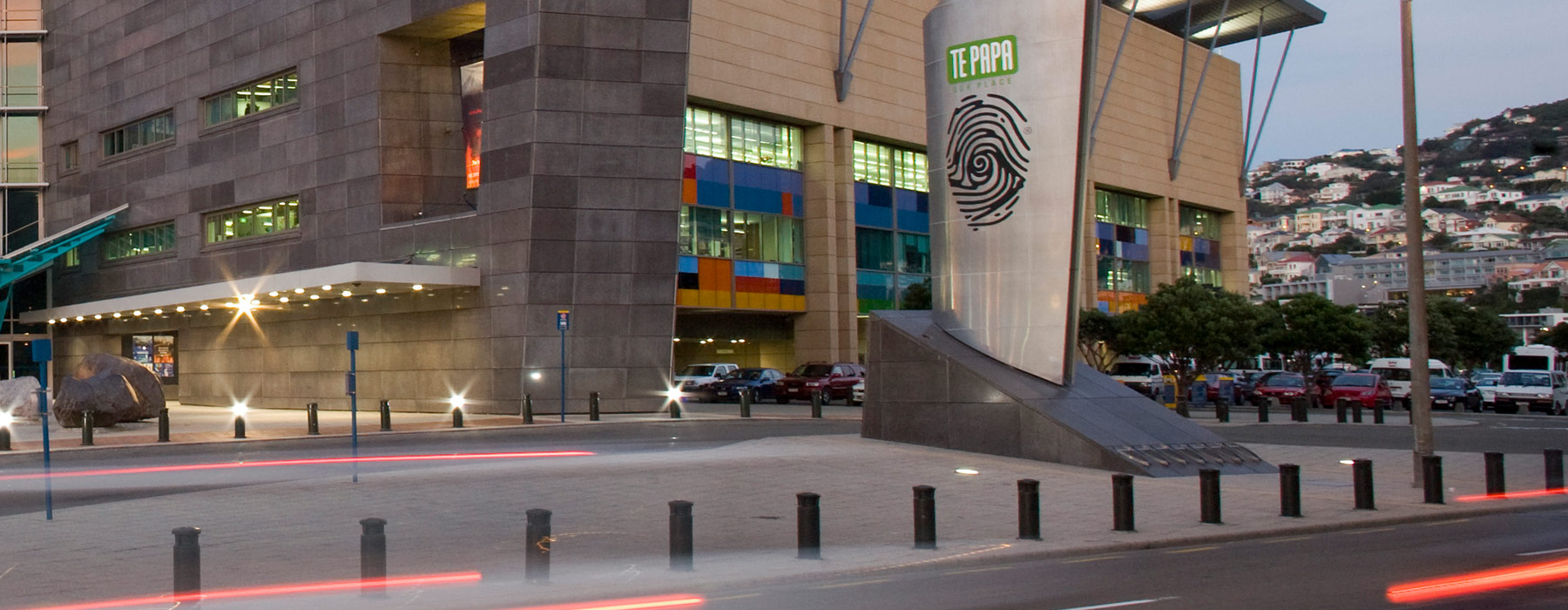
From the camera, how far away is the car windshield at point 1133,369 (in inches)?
2083

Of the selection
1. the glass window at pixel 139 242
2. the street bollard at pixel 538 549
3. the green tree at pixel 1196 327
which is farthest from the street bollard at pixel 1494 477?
the glass window at pixel 139 242

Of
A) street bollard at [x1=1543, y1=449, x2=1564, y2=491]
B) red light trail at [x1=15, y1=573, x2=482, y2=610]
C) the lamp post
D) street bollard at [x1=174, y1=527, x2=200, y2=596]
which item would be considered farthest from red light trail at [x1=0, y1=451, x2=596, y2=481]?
street bollard at [x1=1543, y1=449, x2=1564, y2=491]

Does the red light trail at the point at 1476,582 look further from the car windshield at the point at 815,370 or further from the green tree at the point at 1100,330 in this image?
the green tree at the point at 1100,330

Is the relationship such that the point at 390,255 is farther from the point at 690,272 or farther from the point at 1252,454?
the point at 1252,454

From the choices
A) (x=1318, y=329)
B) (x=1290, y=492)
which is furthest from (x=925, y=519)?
(x=1318, y=329)

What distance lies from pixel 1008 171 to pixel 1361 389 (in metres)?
29.5

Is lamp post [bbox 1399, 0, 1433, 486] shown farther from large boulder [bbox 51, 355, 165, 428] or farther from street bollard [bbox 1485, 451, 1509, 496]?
large boulder [bbox 51, 355, 165, 428]

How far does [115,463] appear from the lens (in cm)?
2314

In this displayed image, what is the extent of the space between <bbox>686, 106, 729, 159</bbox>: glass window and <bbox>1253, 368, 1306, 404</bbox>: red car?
2273 cm

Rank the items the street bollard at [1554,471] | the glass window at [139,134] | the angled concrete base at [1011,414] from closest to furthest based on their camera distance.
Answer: the street bollard at [1554,471] < the angled concrete base at [1011,414] < the glass window at [139,134]

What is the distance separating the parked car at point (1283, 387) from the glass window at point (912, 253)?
1702cm

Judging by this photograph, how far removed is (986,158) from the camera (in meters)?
22.4

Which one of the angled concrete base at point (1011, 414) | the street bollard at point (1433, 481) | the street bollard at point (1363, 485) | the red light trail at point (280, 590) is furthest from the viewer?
the angled concrete base at point (1011, 414)

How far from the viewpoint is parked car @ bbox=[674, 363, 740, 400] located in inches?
1929
